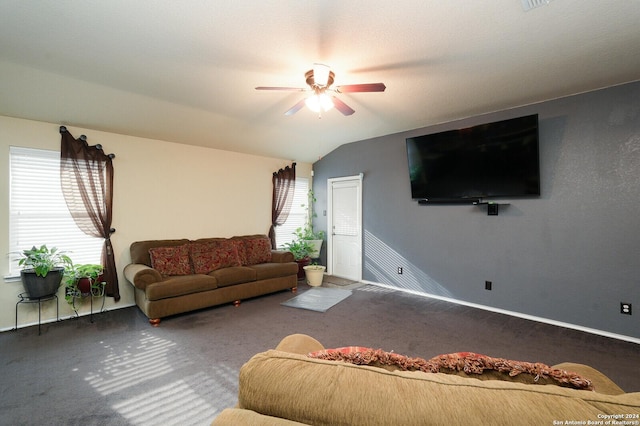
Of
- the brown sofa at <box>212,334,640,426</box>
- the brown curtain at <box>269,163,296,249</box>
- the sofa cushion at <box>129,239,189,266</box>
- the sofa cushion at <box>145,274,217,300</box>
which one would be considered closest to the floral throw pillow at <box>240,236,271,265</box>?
the brown curtain at <box>269,163,296,249</box>

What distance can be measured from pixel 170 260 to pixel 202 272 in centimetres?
47

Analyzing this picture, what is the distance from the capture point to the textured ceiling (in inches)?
82.4

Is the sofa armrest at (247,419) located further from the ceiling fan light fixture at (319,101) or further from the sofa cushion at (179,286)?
the sofa cushion at (179,286)

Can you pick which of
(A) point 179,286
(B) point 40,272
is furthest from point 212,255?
(B) point 40,272

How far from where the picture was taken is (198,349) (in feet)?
9.13

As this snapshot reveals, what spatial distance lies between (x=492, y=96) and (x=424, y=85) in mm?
956

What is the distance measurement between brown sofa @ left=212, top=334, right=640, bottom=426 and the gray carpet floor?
1.50m

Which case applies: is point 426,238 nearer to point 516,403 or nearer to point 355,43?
point 355,43

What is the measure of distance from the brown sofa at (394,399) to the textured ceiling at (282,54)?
2.34m

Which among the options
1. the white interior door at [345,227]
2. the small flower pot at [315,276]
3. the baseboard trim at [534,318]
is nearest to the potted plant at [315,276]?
the small flower pot at [315,276]

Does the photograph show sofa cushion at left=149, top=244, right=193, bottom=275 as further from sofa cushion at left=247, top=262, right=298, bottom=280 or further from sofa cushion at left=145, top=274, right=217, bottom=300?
sofa cushion at left=247, top=262, right=298, bottom=280

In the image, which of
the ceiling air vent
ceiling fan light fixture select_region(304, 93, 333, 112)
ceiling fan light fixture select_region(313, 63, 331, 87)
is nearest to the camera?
the ceiling air vent

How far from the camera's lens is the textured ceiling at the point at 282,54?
2.09 m

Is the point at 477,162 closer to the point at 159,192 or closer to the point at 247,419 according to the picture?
the point at 247,419
